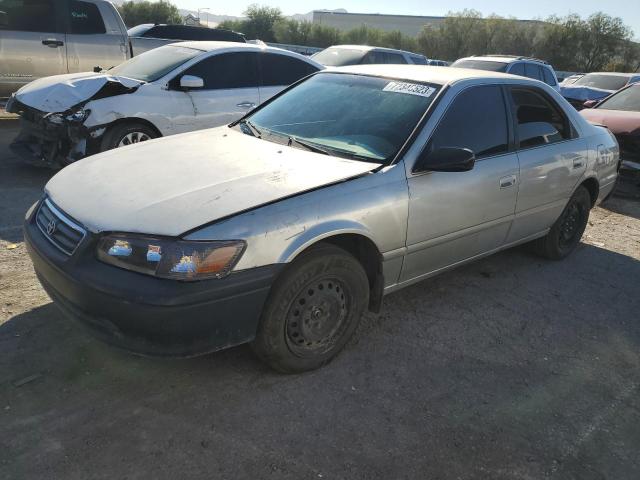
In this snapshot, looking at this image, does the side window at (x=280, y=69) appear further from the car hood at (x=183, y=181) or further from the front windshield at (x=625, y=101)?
the front windshield at (x=625, y=101)

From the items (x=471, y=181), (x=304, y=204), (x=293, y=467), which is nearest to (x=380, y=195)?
(x=304, y=204)

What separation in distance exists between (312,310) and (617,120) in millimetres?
6813

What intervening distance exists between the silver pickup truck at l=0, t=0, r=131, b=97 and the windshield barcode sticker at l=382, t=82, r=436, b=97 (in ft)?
22.5

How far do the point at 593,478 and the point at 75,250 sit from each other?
2708mm

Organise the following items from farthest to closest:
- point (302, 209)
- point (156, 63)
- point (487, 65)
A: point (487, 65) < point (156, 63) < point (302, 209)

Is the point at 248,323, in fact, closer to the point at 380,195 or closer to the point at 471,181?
the point at 380,195

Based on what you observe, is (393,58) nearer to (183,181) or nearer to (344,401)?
(183,181)

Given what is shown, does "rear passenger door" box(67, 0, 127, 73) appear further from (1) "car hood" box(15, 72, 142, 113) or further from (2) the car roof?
(2) the car roof

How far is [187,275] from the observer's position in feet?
8.07

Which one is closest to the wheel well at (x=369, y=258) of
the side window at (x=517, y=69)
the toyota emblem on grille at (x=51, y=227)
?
the toyota emblem on grille at (x=51, y=227)

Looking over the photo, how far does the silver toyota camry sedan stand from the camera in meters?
2.50

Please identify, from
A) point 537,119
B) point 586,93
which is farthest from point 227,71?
point 586,93

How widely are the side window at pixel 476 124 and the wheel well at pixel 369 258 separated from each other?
767mm

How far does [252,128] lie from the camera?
3.98 metres
